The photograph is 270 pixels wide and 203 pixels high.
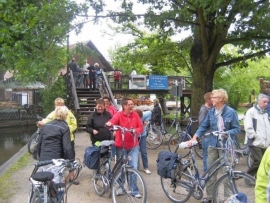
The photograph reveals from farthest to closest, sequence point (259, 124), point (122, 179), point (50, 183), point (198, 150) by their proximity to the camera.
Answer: point (198, 150), point (259, 124), point (122, 179), point (50, 183)

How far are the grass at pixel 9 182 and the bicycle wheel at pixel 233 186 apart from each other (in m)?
3.77

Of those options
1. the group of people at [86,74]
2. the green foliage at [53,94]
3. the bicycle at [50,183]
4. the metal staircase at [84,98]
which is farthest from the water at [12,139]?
the bicycle at [50,183]

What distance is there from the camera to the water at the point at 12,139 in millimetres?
17258

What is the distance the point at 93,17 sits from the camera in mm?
12062

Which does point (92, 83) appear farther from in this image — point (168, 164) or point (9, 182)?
point (168, 164)

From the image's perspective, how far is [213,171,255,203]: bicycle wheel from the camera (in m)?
4.70

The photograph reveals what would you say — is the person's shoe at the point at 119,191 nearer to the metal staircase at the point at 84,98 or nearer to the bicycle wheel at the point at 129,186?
the bicycle wheel at the point at 129,186

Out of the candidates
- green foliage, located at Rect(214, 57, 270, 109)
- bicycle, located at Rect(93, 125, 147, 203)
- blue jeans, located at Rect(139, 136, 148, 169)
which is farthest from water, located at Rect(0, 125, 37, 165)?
green foliage, located at Rect(214, 57, 270, 109)

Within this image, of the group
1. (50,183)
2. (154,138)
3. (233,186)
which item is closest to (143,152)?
(233,186)

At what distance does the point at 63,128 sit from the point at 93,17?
305 inches

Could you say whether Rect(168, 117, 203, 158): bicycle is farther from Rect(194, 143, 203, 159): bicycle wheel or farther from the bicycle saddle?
the bicycle saddle

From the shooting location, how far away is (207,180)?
5.37m

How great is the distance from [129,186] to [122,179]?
0.16m

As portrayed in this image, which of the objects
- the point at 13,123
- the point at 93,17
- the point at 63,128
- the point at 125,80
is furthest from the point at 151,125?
the point at 13,123
